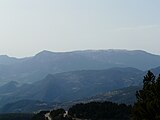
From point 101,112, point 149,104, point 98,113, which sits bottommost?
point 98,113

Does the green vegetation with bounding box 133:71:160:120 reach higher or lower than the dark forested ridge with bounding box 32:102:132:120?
higher

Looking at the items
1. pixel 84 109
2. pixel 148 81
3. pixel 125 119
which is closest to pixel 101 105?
pixel 84 109

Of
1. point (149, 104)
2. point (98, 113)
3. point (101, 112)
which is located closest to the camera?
point (149, 104)

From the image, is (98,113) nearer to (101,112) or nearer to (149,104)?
(101,112)

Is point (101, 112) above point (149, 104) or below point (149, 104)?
below

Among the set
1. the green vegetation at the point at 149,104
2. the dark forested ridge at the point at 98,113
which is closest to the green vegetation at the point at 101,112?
the dark forested ridge at the point at 98,113

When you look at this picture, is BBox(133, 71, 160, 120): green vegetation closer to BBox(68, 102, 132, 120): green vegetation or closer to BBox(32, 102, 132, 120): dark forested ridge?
BBox(32, 102, 132, 120): dark forested ridge

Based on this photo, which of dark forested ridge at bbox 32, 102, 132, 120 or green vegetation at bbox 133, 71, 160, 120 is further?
dark forested ridge at bbox 32, 102, 132, 120

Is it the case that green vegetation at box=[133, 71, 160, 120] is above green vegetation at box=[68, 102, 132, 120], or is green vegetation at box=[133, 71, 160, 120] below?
above

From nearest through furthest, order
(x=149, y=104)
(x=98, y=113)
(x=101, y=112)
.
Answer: (x=149, y=104) < (x=98, y=113) < (x=101, y=112)

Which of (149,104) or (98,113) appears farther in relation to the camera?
(98,113)

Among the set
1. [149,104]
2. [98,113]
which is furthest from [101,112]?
[149,104]

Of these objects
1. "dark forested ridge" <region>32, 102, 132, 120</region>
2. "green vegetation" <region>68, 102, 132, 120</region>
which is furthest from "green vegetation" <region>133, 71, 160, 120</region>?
"green vegetation" <region>68, 102, 132, 120</region>

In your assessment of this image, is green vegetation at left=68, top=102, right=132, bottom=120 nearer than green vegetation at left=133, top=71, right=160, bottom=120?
No
